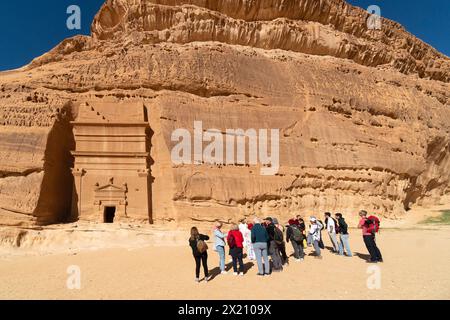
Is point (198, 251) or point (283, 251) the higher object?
point (198, 251)

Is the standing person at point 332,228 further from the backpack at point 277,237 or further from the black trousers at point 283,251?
the backpack at point 277,237

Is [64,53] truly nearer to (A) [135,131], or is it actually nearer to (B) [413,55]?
(A) [135,131]

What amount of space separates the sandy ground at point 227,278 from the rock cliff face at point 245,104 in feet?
16.9

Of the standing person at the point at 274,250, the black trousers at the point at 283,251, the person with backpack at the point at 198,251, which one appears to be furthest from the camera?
the black trousers at the point at 283,251

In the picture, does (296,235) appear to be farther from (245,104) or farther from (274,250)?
(245,104)

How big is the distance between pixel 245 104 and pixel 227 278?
43.2 feet

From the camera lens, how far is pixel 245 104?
20281 millimetres

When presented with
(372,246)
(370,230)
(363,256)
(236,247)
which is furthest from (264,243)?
(363,256)

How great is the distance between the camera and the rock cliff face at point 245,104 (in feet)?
58.1

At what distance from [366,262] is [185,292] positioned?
18.6ft

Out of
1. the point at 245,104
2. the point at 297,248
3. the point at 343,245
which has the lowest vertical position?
the point at 343,245

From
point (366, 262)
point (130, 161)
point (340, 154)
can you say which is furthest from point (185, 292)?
point (340, 154)

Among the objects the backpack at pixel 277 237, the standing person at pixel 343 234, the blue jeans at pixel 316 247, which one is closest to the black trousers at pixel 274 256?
the backpack at pixel 277 237

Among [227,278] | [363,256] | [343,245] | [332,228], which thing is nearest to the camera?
[227,278]
